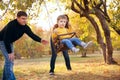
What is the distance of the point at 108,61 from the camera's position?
896 inches

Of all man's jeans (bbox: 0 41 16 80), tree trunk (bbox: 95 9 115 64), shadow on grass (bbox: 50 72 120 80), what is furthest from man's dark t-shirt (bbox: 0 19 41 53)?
tree trunk (bbox: 95 9 115 64)

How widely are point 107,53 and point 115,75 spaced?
19.2 ft

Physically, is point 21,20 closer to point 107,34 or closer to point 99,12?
point 99,12

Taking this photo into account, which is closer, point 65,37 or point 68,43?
point 68,43

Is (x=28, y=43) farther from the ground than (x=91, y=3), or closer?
closer

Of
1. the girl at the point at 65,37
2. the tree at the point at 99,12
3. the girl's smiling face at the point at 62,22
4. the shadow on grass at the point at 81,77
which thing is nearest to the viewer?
the girl at the point at 65,37

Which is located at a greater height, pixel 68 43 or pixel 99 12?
pixel 99 12

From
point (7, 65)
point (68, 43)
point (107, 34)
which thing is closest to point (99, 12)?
point (107, 34)

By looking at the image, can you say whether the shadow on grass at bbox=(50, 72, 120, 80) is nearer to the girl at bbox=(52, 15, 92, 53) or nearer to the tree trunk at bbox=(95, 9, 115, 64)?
the girl at bbox=(52, 15, 92, 53)

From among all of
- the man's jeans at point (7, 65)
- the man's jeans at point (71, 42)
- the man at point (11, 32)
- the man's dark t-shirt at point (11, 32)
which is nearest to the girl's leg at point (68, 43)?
the man's jeans at point (71, 42)

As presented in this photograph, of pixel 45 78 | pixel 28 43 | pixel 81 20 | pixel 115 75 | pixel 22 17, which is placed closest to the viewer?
pixel 22 17

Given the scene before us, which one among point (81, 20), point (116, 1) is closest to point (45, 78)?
point (116, 1)

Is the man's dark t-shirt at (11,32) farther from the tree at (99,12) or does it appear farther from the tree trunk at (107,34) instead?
the tree trunk at (107,34)

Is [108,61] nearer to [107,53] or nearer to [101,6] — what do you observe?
[107,53]
